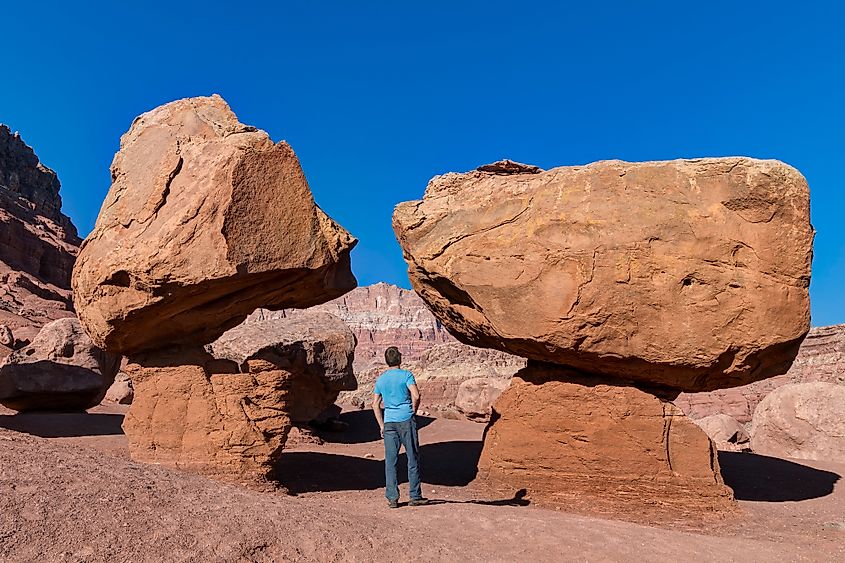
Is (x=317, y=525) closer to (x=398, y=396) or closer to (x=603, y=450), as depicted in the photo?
(x=398, y=396)

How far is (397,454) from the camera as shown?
596 centimetres

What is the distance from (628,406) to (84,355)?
1080 centimetres

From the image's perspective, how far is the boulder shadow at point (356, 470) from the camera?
7.55 metres

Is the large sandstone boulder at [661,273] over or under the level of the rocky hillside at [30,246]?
under

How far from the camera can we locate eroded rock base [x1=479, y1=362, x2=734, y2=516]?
639 centimetres

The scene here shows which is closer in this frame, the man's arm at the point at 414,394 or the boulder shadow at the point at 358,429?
the man's arm at the point at 414,394

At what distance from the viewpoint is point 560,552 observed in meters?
4.23

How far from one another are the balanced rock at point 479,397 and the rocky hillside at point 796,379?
6.26m

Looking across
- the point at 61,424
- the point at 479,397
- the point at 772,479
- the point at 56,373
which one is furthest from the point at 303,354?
the point at 772,479

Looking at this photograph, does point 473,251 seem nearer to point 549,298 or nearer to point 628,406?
point 549,298

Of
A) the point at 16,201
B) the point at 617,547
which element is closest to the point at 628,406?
the point at 617,547

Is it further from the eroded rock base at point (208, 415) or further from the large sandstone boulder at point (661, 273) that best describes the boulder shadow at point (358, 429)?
the large sandstone boulder at point (661, 273)

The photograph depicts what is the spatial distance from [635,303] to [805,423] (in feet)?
22.5

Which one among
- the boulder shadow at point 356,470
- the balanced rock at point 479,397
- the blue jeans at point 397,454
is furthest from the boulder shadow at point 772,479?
the balanced rock at point 479,397
